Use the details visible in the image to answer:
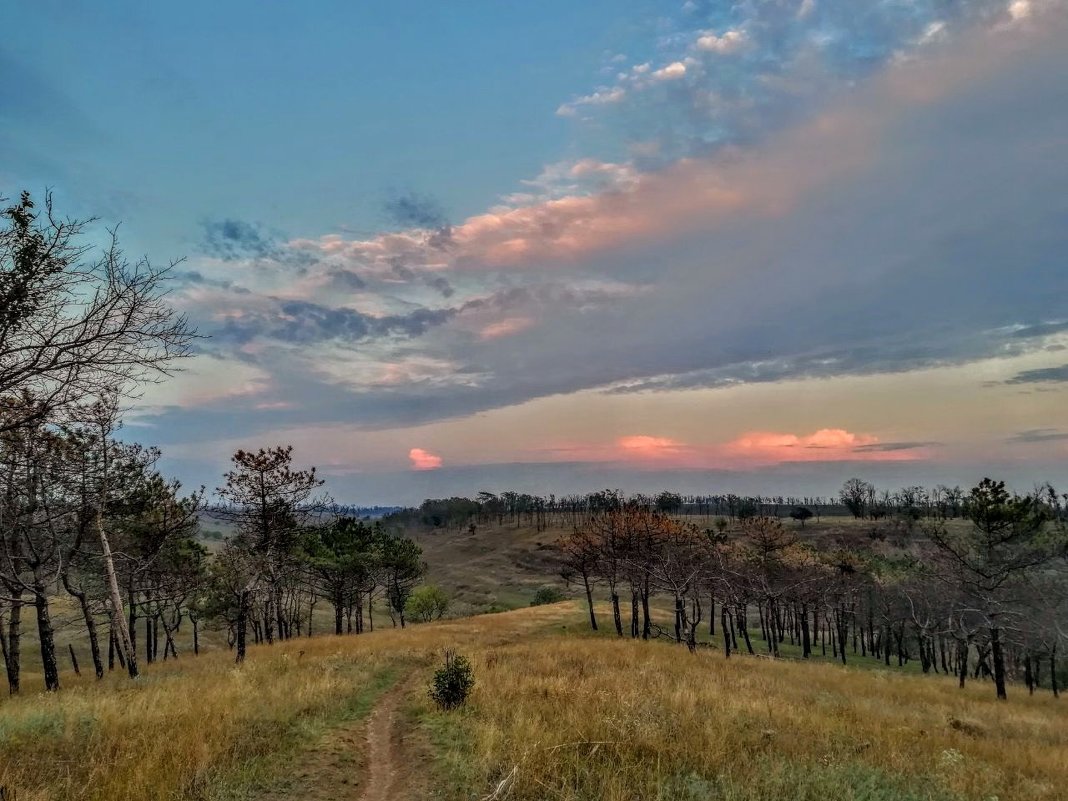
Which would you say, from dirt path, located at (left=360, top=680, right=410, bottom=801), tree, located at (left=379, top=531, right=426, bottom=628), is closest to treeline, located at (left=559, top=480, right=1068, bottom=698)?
tree, located at (left=379, top=531, right=426, bottom=628)

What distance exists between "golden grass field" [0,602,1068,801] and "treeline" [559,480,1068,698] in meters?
17.1

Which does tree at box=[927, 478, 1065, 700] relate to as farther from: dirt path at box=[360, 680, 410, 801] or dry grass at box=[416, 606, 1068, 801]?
dirt path at box=[360, 680, 410, 801]

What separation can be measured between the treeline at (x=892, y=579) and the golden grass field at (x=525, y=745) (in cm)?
1712

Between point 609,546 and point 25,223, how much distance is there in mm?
54676

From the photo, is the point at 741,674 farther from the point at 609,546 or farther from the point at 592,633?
the point at 609,546

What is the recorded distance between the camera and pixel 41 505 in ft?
59.7

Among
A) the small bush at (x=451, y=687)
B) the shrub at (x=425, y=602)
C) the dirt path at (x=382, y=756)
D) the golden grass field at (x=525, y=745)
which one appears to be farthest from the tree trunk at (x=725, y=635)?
the shrub at (x=425, y=602)

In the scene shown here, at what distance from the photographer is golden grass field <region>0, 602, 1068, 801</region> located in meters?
8.01

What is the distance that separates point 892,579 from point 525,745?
70.2 metres

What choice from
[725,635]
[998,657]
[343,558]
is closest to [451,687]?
[725,635]

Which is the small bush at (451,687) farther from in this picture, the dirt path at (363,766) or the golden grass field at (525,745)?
the dirt path at (363,766)

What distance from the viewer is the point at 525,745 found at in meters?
9.31

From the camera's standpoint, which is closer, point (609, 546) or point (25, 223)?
point (25, 223)

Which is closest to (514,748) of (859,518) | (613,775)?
(613,775)
